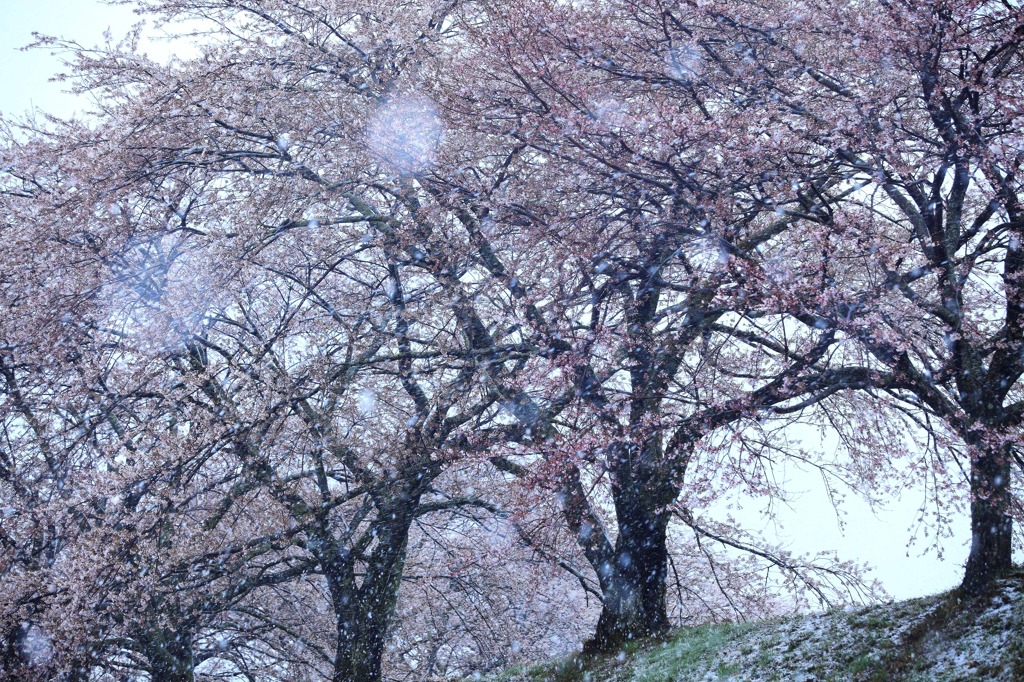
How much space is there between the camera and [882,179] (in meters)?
7.36

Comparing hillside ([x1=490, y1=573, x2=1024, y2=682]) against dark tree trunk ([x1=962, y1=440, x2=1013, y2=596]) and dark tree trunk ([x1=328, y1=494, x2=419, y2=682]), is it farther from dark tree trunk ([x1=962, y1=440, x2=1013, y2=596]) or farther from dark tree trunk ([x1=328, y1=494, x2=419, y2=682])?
dark tree trunk ([x1=328, y1=494, x2=419, y2=682])

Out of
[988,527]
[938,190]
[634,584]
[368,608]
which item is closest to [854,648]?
[988,527]

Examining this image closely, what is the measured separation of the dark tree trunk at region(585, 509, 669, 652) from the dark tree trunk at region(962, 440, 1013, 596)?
3.30 m

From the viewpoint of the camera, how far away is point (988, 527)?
7.57m

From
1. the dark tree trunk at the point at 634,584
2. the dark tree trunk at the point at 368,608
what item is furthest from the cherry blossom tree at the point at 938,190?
the dark tree trunk at the point at 368,608

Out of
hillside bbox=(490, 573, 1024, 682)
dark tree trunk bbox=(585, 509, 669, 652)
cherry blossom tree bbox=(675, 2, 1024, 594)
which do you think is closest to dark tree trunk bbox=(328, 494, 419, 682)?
hillside bbox=(490, 573, 1024, 682)

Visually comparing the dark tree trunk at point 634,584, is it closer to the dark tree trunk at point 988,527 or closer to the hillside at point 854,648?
the hillside at point 854,648

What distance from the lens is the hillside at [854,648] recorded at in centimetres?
668

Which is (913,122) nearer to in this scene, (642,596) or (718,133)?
(718,133)

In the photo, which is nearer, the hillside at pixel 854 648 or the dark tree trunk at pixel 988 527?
the hillside at pixel 854 648

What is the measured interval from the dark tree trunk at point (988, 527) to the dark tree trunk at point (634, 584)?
10.8 ft

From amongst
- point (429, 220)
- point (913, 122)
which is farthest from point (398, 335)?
point (913, 122)

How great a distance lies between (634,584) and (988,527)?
401 centimetres

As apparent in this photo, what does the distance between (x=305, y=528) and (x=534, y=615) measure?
932 centimetres
